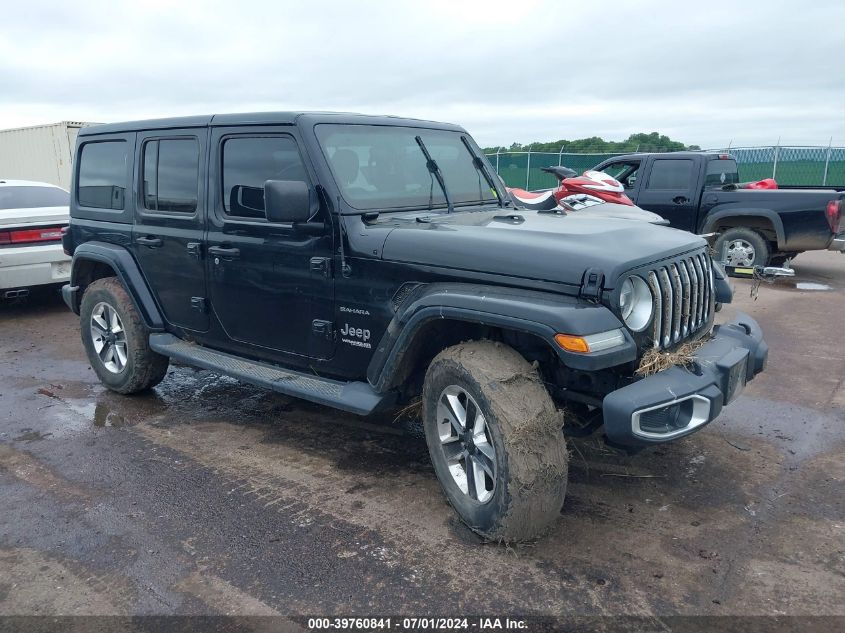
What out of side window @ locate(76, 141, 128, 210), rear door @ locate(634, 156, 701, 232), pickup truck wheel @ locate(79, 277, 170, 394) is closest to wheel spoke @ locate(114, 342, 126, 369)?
pickup truck wheel @ locate(79, 277, 170, 394)

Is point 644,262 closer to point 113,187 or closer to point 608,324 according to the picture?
point 608,324

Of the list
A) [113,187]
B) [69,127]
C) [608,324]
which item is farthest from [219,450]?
[69,127]

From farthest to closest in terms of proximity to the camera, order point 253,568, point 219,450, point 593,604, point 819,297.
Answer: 1. point 819,297
2. point 219,450
3. point 253,568
4. point 593,604

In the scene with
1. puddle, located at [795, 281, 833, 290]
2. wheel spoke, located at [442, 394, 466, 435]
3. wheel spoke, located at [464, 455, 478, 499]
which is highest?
wheel spoke, located at [442, 394, 466, 435]

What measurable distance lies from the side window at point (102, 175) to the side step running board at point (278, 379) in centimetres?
113

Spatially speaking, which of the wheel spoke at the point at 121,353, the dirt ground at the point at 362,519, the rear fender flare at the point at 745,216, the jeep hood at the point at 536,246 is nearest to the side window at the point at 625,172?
the rear fender flare at the point at 745,216

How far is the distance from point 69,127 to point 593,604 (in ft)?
62.6

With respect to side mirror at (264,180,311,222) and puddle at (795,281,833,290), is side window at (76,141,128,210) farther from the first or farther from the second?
puddle at (795,281,833,290)

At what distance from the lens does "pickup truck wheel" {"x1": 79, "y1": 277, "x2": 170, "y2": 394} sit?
5.18 metres

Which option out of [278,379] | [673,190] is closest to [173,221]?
[278,379]

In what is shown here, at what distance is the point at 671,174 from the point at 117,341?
8.46m

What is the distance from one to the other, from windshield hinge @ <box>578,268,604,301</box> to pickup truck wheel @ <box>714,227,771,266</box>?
26.9 feet

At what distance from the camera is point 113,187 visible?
5.27 metres

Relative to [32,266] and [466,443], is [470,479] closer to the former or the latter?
[466,443]
